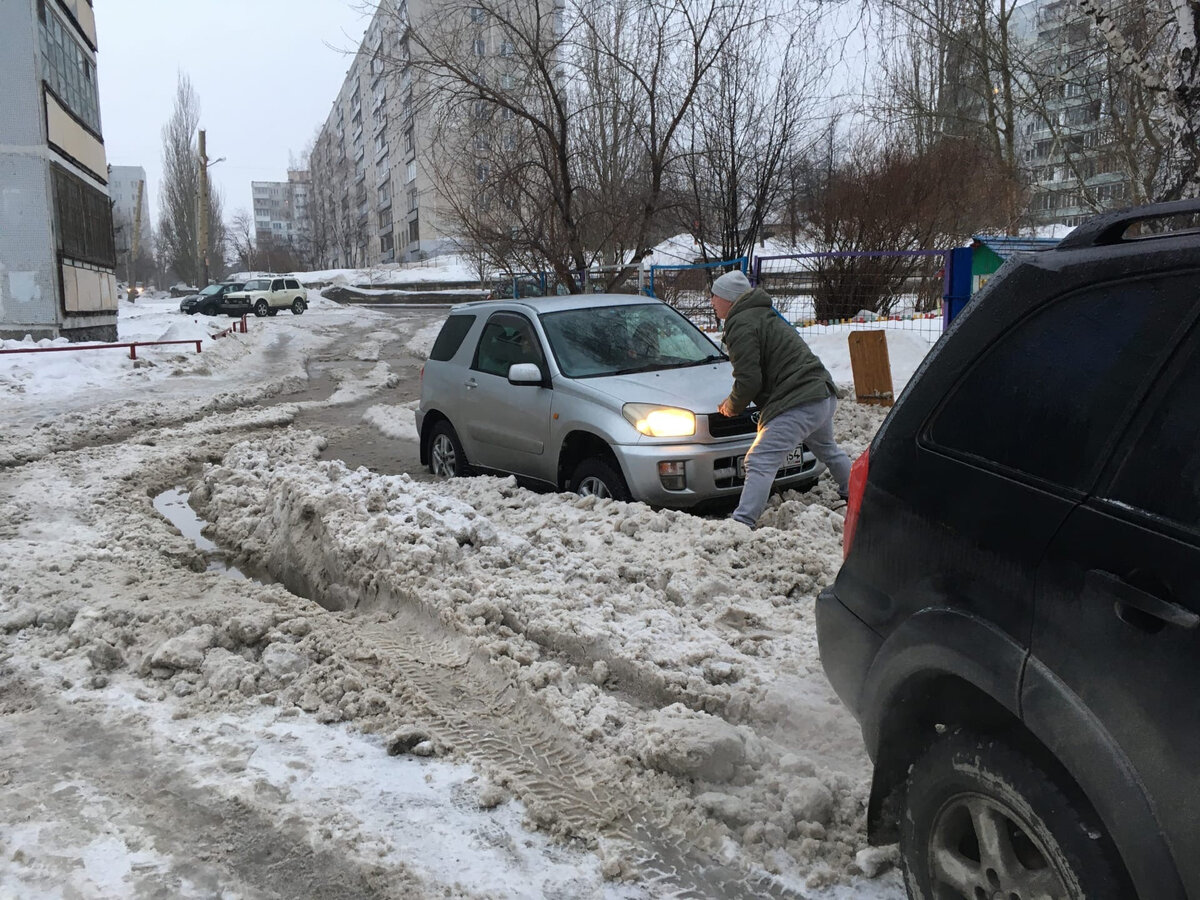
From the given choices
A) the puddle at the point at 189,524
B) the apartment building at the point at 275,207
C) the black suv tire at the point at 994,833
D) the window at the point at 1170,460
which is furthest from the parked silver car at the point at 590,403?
the apartment building at the point at 275,207

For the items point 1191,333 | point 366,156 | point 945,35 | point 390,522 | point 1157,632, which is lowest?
point 390,522

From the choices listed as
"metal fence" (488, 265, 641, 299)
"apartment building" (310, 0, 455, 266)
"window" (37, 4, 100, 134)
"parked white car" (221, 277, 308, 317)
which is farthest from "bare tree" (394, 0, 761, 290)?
"apartment building" (310, 0, 455, 266)

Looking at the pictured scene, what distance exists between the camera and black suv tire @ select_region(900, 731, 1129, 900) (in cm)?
176

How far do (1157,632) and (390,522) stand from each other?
4.71 meters

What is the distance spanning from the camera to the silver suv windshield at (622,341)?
7.20m

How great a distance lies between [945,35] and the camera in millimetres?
12820

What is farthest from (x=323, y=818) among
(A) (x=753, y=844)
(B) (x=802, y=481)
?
(B) (x=802, y=481)

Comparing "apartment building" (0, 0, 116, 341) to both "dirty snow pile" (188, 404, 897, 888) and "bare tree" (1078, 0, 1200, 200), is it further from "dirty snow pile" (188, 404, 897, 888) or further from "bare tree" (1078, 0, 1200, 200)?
"bare tree" (1078, 0, 1200, 200)

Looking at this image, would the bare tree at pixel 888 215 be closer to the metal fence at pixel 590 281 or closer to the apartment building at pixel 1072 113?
the apartment building at pixel 1072 113

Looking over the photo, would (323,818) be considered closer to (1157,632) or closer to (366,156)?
(1157,632)

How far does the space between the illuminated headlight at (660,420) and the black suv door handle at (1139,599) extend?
15.1ft

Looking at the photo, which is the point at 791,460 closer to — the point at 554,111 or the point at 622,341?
the point at 622,341

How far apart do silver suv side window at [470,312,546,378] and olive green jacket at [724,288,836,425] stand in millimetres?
1665

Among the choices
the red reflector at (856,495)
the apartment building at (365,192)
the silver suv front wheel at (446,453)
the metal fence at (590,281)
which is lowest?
the silver suv front wheel at (446,453)
